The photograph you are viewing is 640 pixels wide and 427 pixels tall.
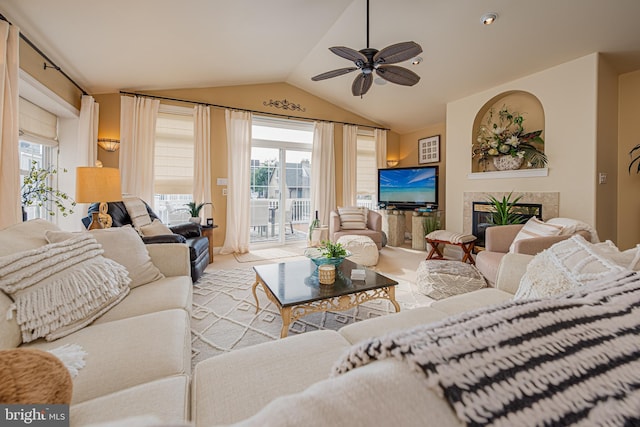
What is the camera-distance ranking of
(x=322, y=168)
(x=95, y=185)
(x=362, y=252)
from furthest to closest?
(x=322, y=168) < (x=362, y=252) < (x=95, y=185)

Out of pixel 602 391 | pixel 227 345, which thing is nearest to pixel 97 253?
pixel 227 345

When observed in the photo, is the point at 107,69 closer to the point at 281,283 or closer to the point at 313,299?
the point at 281,283

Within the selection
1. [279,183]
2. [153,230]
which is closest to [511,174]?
[279,183]

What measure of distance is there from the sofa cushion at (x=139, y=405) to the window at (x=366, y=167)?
5.15 metres

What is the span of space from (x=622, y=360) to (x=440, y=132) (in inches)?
216

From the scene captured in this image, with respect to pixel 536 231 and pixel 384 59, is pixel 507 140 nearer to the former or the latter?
pixel 536 231

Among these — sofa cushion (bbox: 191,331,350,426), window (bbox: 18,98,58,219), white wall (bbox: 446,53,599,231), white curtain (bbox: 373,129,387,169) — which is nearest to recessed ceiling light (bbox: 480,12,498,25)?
white wall (bbox: 446,53,599,231)

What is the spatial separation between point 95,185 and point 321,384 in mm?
2680

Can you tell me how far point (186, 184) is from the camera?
425 centimetres

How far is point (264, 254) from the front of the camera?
451 cm

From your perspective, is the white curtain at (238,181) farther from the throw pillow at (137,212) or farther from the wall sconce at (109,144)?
the wall sconce at (109,144)

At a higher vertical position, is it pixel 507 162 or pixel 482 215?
pixel 507 162

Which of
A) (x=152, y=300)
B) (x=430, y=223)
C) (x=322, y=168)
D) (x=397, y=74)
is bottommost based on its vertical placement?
(x=152, y=300)

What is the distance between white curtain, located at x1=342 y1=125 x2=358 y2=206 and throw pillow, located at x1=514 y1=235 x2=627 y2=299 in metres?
4.23
